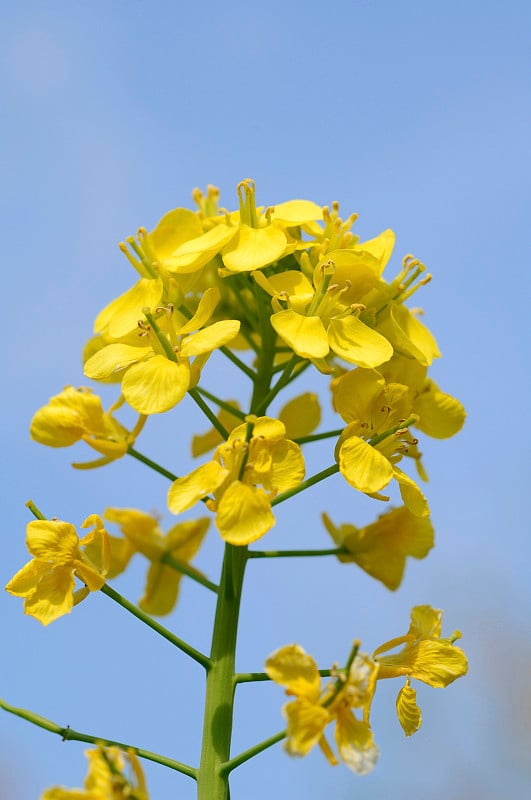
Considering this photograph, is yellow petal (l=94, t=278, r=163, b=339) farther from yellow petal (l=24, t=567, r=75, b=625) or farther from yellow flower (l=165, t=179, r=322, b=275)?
yellow petal (l=24, t=567, r=75, b=625)

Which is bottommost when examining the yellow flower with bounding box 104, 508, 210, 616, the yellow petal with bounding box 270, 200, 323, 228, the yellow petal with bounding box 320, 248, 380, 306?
the yellow flower with bounding box 104, 508, 210, 616

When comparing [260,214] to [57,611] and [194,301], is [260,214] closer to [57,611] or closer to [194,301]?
[194,301]

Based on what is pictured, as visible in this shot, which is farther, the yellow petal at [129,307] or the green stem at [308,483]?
the yellow petal at [129,307]

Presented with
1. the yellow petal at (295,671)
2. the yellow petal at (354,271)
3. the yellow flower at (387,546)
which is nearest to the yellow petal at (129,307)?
the yellow petal at (354,271)

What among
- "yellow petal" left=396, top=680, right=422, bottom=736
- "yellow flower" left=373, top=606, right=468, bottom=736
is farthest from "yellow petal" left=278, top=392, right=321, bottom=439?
"yellow petal" left=396, top=680, right=422, bottom=736

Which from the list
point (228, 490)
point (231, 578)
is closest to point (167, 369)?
point (228, 490)

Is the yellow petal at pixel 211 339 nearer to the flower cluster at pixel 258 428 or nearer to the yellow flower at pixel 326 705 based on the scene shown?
the flower cluster at pixel 258 428
